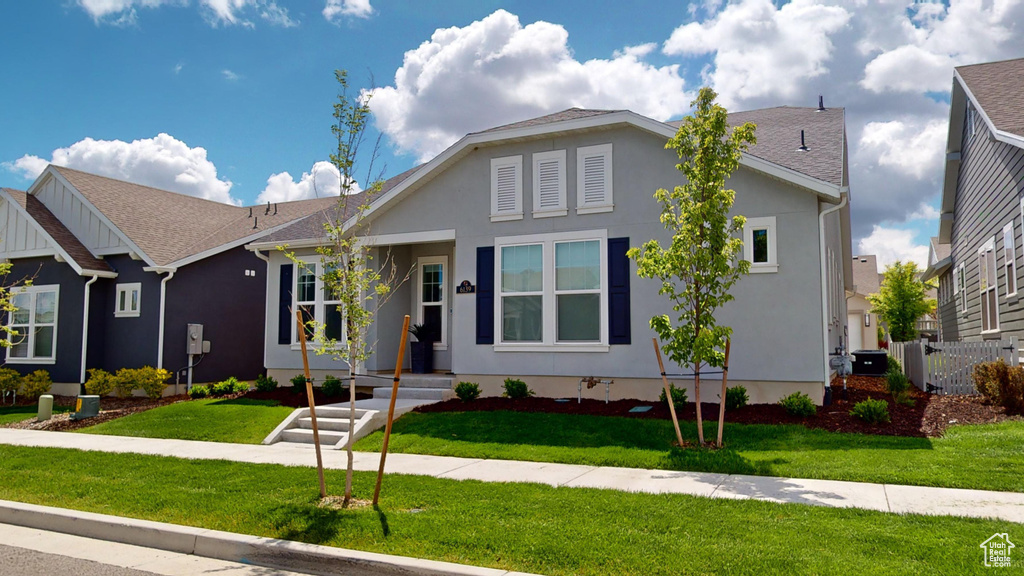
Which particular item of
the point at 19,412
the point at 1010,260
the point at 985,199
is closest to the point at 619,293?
the point at 1010,260

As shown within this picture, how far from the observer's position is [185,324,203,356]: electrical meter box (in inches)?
720

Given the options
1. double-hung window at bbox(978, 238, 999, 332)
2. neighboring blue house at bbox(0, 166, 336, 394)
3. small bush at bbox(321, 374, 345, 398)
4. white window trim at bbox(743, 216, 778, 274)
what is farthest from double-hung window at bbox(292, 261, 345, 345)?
double-hung window at bbox(978, 238, 999, 332)

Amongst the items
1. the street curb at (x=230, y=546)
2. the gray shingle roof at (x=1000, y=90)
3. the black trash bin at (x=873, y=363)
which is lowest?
the street curb at (x=230, y=546)

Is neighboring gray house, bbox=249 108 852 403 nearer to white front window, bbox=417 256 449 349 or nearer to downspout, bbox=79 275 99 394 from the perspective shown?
white front window, bbox=417 256 449 349

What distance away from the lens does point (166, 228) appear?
2005 centimetres

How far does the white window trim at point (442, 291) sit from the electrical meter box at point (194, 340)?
648 cm

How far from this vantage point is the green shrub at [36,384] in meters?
17.6

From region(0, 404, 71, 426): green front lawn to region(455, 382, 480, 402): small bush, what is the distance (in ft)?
30.8

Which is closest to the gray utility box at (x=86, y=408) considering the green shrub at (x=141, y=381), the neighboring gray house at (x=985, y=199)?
the green shrub at (x=141, y=381)

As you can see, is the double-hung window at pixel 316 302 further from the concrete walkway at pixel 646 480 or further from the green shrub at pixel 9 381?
the green shrub at pixel 9 381

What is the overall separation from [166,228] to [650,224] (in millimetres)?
14534

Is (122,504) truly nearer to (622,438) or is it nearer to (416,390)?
(622,438)

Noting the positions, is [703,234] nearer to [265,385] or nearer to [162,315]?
[265,385]

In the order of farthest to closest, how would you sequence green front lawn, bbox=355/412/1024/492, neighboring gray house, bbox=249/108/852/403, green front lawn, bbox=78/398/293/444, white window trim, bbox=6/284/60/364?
1. white window trim, bbox=6/284/60/364
2. green front lawn, bbox=78/398/293/444
3. neighboring gray house, bbox=249/108/852/403
4. green front lawn, bbox=355/412/1024/492
